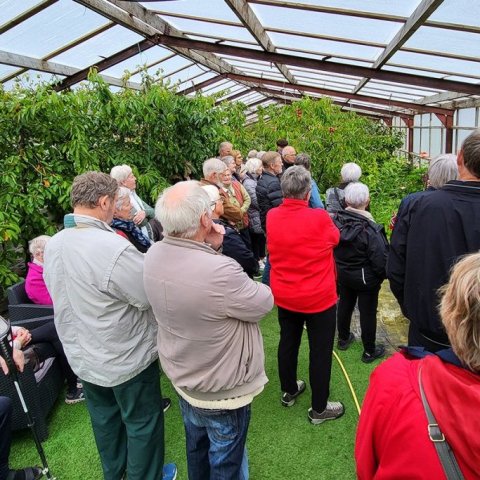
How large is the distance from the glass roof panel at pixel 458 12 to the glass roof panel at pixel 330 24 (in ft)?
2.01

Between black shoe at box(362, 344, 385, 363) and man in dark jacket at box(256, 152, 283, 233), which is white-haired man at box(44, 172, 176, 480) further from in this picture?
man in dark jacket at box(256, 152, 283, 233)

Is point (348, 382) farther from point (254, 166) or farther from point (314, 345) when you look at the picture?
point (254, 166)

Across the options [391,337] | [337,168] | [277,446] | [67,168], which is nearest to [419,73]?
[337,168]

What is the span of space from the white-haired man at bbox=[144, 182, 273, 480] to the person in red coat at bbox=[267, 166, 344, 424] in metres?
0.73

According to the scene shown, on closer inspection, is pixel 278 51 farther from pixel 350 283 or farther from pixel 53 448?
pixel 53 448

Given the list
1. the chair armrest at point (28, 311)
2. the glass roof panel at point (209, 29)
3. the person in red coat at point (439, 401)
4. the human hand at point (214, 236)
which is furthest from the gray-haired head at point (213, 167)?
the person in red coat at point (439, 401)

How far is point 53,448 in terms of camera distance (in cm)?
260

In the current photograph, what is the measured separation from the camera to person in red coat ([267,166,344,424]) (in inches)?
90.7

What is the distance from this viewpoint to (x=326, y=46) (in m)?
5.13

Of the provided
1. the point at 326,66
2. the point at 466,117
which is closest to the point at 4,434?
the point at 326,66

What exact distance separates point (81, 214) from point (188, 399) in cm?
99

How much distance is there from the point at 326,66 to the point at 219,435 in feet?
18.4

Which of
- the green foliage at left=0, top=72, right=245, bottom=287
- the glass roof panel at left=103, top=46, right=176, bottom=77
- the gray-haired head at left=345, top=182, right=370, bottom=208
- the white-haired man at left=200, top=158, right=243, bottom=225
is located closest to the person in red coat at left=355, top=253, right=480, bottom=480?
the gray-haired head at left=345, top=182, right=370, bottom=208

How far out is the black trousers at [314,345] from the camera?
2.48m
